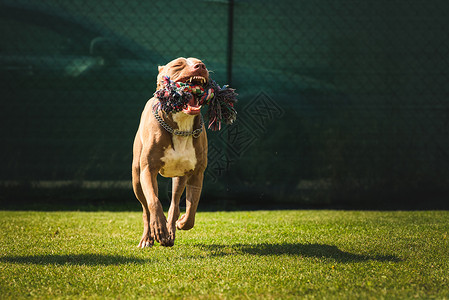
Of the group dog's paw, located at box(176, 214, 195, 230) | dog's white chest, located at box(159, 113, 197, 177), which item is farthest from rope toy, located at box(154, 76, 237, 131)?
dog's paw, located at box(176, 214, 195, 230)

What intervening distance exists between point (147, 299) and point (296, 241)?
2017 millimetres

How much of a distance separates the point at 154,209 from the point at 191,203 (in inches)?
20.6

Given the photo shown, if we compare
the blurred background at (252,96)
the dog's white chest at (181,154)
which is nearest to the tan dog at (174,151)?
the dog's white chest at (181,154)

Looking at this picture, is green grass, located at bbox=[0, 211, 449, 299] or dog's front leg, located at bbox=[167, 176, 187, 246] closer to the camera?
green grass, located at bbox=[0, 211, 449, 299]

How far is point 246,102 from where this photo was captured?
6691mm

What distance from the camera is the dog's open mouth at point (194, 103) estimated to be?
12.5ft

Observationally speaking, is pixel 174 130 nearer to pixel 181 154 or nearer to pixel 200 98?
pixel 181 154

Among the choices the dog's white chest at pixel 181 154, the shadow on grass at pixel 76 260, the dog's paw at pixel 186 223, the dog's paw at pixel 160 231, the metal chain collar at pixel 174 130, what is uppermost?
the metal chain collar at pixel 174 130

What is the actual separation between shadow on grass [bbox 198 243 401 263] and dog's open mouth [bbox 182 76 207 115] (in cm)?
107

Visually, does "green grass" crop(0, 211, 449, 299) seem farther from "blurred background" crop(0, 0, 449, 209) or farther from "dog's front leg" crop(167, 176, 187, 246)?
"blurred background" crop(0, 0, 449, 209)

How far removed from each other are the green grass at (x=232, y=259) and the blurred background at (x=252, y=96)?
3.61 feet

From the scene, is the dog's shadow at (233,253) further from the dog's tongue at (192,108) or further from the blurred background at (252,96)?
the blurred background at (252,96)

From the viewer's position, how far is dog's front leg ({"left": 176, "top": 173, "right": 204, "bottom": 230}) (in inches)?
161

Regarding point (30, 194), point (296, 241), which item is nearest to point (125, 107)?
point (30, 194)
